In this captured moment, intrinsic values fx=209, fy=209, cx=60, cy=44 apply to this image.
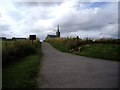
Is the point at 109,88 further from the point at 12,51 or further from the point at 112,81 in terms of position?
the point at 12,51

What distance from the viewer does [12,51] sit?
59.1 ft

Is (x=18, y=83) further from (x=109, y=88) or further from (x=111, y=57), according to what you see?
(x=111, y=57)

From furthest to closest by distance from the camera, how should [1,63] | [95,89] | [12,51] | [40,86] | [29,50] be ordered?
[29,50] < [12,51] < [1,63] < [40,86] < [95,89]

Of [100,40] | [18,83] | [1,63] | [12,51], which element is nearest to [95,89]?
[18,83]

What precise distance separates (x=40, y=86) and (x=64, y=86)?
3.34ft

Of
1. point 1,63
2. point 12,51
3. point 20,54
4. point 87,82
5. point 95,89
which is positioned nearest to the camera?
point 95,89

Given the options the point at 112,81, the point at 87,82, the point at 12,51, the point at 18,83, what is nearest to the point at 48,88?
the point at 18,83

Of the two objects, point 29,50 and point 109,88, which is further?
point 29,50

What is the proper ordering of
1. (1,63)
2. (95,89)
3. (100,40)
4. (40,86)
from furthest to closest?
(100,40) → (1,63) → (40,86) → (95,89)

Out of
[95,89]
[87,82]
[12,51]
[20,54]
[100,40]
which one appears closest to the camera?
[95,89]

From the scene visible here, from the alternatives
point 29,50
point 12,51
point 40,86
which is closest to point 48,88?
point 40,86

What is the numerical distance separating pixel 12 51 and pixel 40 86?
9.77 meters

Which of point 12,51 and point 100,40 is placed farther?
point 100,40

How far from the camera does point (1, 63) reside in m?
13.9
